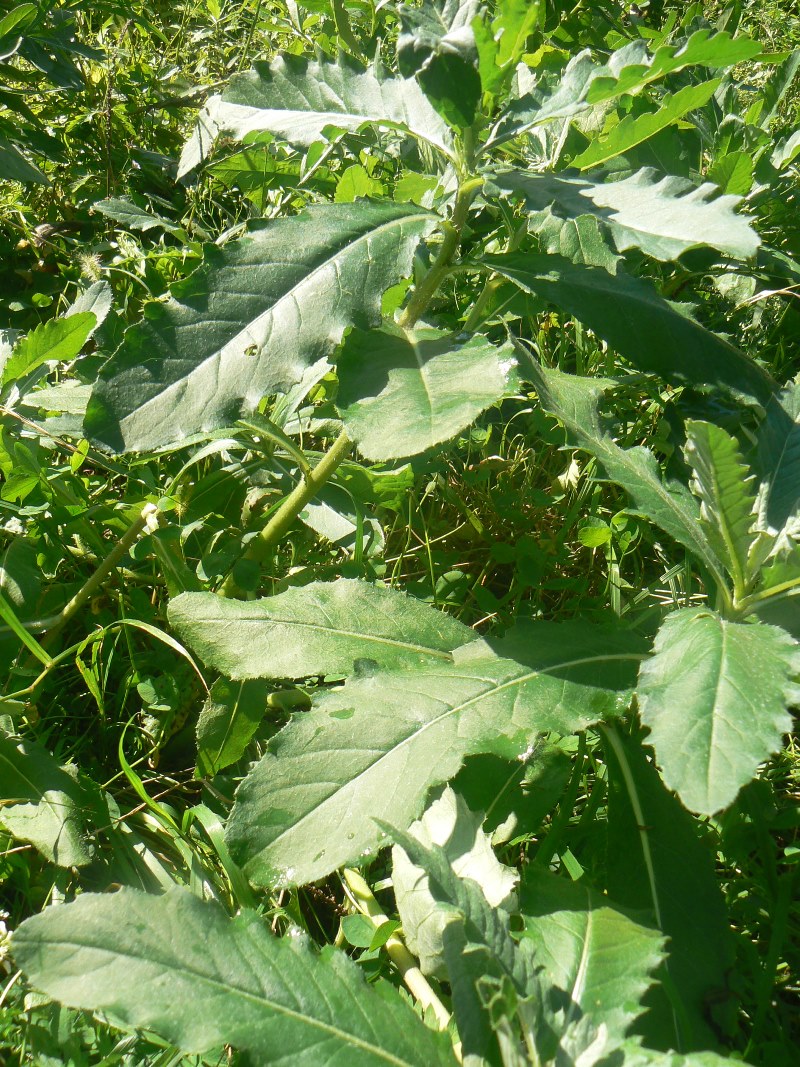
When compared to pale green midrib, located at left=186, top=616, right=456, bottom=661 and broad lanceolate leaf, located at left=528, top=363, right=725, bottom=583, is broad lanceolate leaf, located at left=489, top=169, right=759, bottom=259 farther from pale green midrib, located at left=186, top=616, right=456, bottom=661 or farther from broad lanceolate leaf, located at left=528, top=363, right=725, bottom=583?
pale green midrib, located at left=186, top=616, right=456, bottom=661

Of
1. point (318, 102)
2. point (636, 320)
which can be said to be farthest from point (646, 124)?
point (318, 102)

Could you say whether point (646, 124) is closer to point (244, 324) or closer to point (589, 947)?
point (244, 324)

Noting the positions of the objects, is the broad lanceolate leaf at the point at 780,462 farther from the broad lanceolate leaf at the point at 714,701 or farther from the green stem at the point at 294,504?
the green stem at the point at 294,504

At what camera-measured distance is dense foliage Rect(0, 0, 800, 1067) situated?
127 cm

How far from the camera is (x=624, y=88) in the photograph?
1.68m

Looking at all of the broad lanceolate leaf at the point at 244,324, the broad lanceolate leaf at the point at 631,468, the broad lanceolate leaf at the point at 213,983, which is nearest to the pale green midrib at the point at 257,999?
the broad lanceolate leaf at the point at 213,983

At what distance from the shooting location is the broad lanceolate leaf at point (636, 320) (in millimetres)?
1830

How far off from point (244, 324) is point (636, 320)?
791mm

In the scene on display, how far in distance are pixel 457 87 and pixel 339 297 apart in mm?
415

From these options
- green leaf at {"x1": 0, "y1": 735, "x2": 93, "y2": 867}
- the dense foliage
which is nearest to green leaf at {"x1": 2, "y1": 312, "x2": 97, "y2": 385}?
the dense foliage

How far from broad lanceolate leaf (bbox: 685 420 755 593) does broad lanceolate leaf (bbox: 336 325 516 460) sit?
1.09 feet

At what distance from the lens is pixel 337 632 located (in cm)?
179

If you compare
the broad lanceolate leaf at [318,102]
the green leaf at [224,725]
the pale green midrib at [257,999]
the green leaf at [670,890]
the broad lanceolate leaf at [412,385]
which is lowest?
the green leaf at [670,890]

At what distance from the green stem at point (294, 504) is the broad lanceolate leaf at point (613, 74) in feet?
2.31
